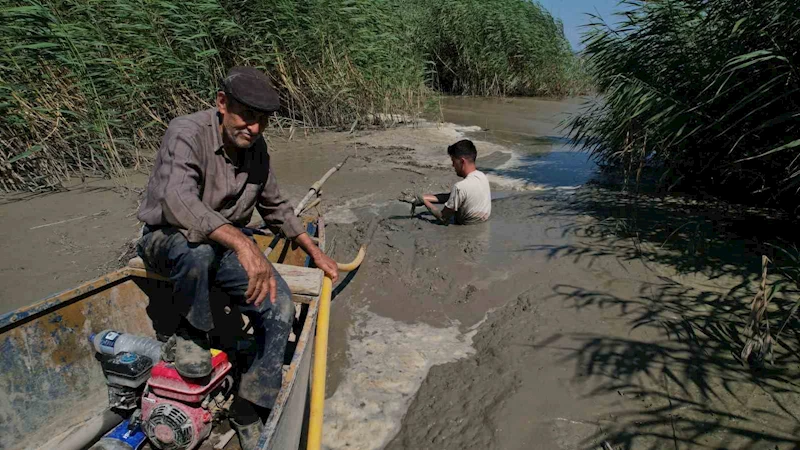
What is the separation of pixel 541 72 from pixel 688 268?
1367 cm

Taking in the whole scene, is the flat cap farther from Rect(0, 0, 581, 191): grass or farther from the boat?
Rect(0, 0, 581, 191): grass

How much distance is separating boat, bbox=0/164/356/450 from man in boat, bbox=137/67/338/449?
20cm

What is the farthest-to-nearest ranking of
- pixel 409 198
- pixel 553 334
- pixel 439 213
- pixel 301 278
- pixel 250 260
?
pixel 409 198, pixel 439 213, pixel 553 334, pixel 301 278, pixel 250 260

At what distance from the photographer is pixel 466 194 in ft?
17.6

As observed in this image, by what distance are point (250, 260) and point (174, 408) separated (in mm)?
838

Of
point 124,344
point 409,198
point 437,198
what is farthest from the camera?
point 409,198

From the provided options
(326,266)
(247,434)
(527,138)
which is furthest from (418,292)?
(527,138)

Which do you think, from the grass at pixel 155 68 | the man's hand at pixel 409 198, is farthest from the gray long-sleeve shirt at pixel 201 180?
the grass at pixel 155 68

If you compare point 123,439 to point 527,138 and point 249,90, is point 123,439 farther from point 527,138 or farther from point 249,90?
point 527,138

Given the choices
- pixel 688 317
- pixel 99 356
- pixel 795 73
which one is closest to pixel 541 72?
pixel 795 73

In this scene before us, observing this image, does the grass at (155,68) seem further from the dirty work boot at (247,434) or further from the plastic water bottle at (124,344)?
the dirty work boot at (247,434)

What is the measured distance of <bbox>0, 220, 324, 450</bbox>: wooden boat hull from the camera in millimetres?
2596

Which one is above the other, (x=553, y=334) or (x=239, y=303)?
(x=239, y=303)

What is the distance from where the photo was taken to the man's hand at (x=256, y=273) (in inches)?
89.8
